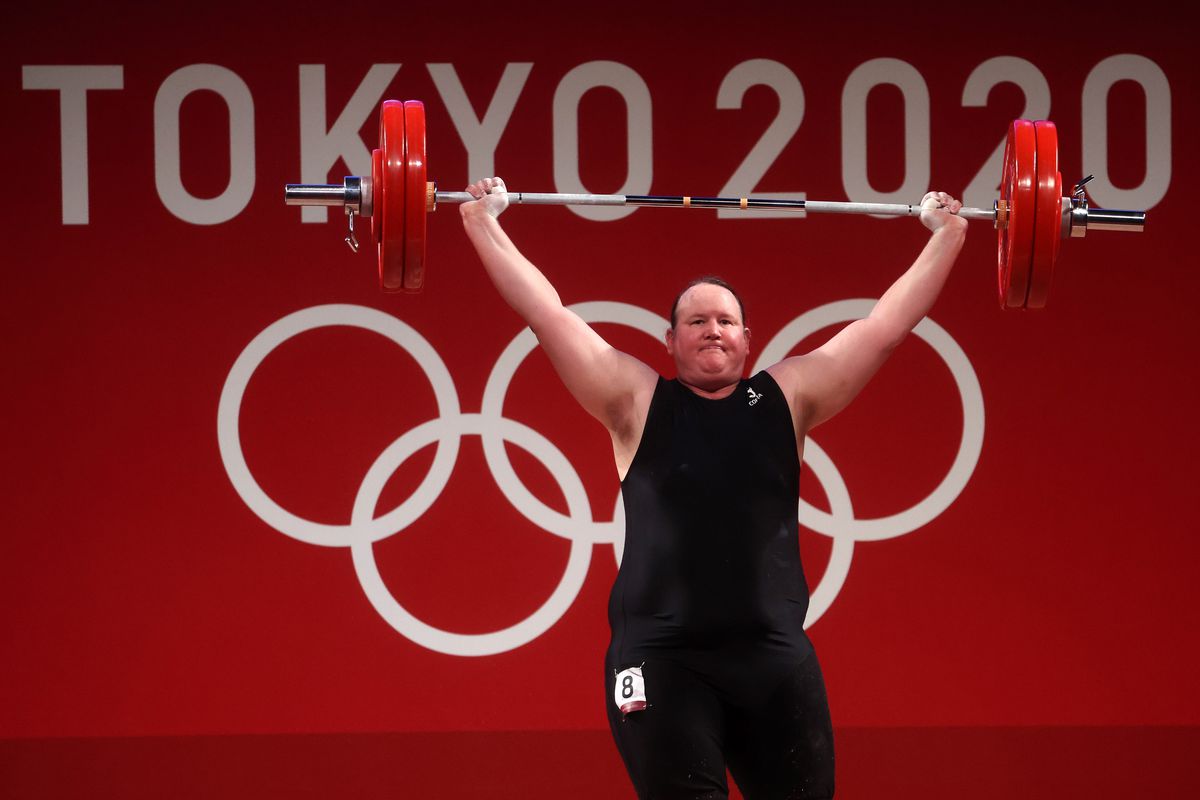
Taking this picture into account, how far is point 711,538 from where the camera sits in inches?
94.7

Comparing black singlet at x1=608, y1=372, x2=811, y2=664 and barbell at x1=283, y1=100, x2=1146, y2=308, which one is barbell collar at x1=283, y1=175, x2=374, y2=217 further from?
black singlet at x1=608, y1=372, x2=811, y2=664

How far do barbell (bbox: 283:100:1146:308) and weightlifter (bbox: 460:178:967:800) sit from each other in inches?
6.7

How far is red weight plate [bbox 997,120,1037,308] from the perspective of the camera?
2.72 metres

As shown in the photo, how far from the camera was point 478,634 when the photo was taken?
403 cm

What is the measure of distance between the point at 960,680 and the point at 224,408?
228cm

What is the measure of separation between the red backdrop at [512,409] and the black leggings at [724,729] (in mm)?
1691

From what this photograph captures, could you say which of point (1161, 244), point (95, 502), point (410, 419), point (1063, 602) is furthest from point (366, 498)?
point (1161, 244)

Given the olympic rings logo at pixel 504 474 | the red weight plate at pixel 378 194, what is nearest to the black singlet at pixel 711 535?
the red weight plate at pixel 378 194

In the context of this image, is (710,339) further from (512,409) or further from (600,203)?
(512,409)

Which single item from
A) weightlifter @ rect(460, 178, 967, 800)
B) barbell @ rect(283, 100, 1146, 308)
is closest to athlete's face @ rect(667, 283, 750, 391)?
weightlifter @ rect(460, 178, 967, 800)

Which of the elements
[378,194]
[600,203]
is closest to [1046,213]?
[600,203]

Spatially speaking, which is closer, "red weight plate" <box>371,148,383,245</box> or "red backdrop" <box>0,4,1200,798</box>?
"red weight plate" <box>371,148,383,245</box>

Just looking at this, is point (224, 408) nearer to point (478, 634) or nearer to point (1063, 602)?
point (478, 634)

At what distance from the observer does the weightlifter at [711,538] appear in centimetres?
234
